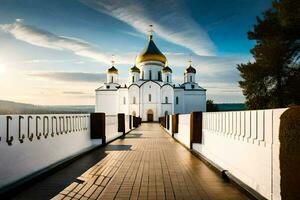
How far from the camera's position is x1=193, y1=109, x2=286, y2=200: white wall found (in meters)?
4.04

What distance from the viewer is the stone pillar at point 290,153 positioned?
9.98 feet

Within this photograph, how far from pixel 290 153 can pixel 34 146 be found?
461 centimetres

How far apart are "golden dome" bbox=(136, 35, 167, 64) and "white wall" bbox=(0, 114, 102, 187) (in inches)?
2057

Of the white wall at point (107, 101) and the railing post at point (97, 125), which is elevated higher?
the white wall at point (107, 101)

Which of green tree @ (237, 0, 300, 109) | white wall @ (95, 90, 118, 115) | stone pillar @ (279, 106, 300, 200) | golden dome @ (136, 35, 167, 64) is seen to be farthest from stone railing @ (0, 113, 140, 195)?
white wall @ (95, 90, 118, 115)

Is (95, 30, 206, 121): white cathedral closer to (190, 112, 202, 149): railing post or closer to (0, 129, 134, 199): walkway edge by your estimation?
(190, 112, 202, 149): railing post

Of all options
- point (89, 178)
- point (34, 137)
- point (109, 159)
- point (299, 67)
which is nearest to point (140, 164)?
point (109, 159)

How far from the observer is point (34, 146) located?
5984 millimetres

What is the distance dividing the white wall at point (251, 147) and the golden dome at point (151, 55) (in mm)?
54032

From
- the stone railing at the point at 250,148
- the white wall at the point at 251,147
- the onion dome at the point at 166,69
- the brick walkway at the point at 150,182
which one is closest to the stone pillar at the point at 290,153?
the stone railing at the point at 250,148

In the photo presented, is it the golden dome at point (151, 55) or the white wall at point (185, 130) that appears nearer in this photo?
the white wall at point (185, 130)

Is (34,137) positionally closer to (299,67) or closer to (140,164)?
(140,164)

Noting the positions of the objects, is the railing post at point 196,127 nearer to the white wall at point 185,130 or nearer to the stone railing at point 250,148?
the white wall at point 185,130

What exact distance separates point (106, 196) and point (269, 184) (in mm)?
2287
